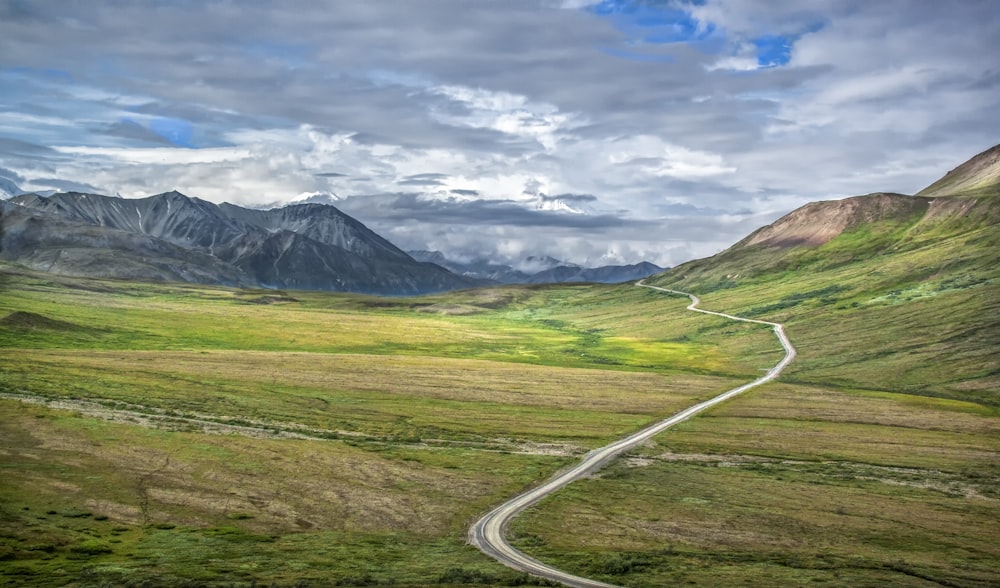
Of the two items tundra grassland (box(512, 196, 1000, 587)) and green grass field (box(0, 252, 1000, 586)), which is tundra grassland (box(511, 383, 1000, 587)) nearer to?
tundra grassland (box(512, 196, 1000, 587))

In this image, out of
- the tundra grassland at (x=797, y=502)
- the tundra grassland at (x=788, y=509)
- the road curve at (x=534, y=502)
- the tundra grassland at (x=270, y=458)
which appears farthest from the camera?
the tundra grassland at (x=797, y=502)

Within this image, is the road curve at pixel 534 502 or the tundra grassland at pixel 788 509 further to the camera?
the tundra grassland at pixel 788 509

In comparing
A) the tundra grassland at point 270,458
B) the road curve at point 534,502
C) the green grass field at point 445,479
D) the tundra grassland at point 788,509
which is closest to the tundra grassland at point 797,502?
the tundra grassland at point 788,509

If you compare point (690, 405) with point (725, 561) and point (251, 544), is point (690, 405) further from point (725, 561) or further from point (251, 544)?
point (251, 544)

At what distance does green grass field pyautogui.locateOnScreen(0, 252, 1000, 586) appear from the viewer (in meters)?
53.2

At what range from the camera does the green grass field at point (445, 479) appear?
5322 cm

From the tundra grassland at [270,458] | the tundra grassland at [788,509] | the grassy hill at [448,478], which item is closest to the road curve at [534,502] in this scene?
the tundra grassland at [788,509]

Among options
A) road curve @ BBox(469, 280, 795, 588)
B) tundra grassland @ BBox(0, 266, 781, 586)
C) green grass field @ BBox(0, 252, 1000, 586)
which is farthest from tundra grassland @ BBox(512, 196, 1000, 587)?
tundra grassland @ BBox(0, 266, 781, 586)

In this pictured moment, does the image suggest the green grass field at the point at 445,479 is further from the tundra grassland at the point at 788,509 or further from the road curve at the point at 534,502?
the road curve at the point at 534,502

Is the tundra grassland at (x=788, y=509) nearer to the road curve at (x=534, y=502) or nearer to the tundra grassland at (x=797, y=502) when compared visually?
the tundra grassland at (x=797, y=502)

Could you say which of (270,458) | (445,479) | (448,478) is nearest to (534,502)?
(445,479)

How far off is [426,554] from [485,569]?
665 cm

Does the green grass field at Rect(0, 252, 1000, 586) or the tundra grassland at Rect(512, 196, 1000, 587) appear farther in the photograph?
the tundra grassland at Rect(512, 196, 1000, 587)

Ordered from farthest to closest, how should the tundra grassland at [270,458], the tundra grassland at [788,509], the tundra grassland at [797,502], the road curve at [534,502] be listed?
the tundra grassland at [797,502] → the tundra grassland at [788,509] → the road curve at [534,502] → the tundra grassland at [270,458]
